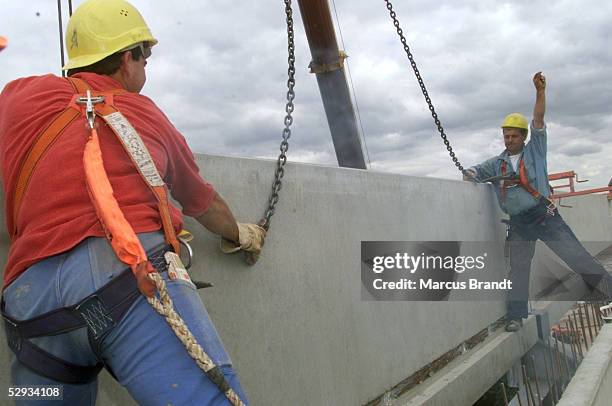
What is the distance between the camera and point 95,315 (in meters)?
1.70

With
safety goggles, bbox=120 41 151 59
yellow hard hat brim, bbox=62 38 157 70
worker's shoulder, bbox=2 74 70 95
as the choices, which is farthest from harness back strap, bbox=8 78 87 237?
safety goggles, bbox=120 41 151 59

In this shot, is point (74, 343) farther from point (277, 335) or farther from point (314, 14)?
point (314, 14)

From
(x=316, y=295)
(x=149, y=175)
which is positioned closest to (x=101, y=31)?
(x=149, y=175)

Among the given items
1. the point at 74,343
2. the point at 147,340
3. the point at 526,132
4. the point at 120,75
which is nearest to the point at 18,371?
the point at 74,343

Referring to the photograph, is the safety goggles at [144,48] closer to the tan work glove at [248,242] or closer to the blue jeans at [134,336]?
the blue jeans at [134,336]

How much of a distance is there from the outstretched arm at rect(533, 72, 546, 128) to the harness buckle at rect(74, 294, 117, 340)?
512 centimetres

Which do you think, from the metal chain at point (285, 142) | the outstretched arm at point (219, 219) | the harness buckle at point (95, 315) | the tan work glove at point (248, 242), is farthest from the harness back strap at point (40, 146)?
the metal chain at point (285, 142)

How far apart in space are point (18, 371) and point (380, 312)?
265cm

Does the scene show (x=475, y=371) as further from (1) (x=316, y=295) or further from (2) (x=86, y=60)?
(2) (x=86, y=60)

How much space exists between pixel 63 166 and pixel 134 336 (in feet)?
1.88

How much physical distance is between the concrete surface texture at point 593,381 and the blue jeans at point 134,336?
2.24m

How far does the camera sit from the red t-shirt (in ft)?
5.90

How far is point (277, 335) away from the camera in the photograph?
10.7ft

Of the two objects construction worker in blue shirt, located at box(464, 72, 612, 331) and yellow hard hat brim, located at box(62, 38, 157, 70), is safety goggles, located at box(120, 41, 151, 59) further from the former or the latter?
construction worker in blue shirt, located at box(464, 72, 612, 331)
